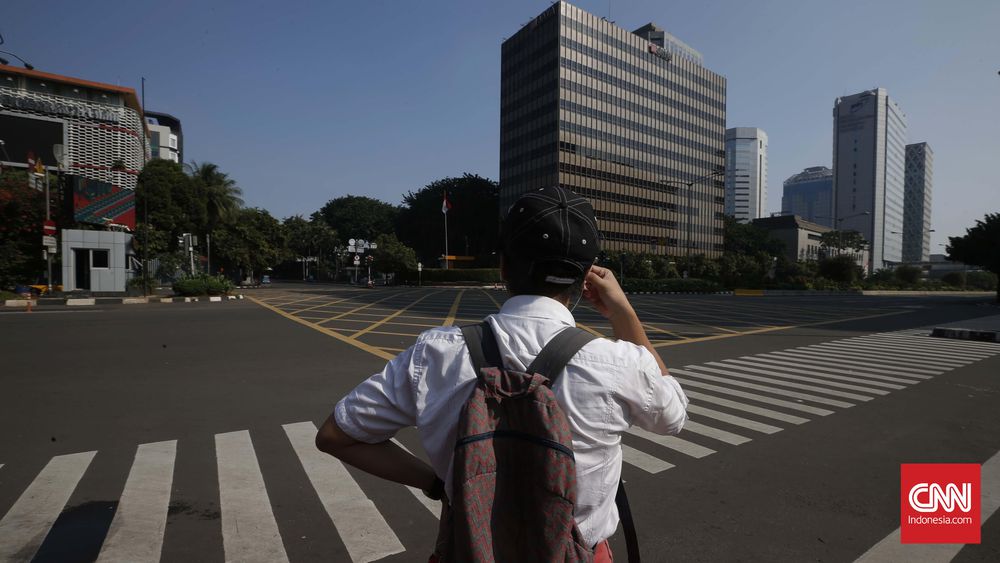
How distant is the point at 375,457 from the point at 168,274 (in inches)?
1529

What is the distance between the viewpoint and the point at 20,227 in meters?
27.8

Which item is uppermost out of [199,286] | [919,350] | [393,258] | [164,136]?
[164,136]

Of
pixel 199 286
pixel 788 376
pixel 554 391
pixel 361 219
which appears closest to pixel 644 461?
pixel 554 391

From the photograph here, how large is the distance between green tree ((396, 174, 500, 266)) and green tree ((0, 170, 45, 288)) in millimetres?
49507

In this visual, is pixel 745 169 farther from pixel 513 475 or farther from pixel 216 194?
pixel 513 475

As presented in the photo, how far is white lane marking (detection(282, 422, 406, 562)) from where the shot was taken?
2.87 m

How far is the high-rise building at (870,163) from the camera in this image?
133 m

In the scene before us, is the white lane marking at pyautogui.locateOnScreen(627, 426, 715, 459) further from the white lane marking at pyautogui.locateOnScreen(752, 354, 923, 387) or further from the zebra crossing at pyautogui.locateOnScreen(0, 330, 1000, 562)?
the white lane marking at pyautogui.locateOnScreen(752, 354, 923, 387)

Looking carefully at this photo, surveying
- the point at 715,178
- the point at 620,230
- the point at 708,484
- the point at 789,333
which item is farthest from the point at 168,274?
the point at 715,178

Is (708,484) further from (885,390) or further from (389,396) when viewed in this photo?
(885,390)

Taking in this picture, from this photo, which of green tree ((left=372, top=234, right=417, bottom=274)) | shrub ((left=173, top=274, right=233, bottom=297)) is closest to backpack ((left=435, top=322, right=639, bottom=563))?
shrub ((left=173, top=274, right=233, bottom=297))

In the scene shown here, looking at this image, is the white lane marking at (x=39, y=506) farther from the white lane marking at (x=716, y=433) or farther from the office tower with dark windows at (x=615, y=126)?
the office tower with dark windows at (x=615, y=126)

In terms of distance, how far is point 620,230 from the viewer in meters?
77.2

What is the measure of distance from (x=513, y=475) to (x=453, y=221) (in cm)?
7681
